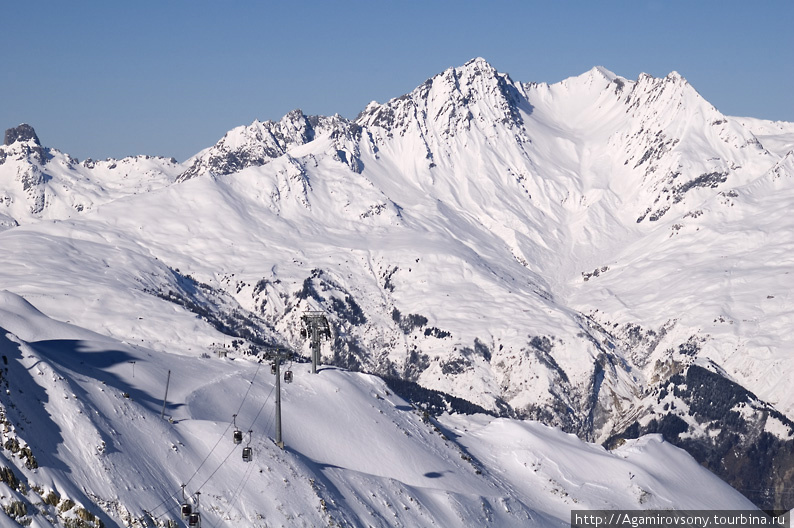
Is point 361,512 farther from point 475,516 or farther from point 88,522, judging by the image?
point 88,522

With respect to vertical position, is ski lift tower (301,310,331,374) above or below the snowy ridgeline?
above

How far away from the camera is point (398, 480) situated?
172 meters

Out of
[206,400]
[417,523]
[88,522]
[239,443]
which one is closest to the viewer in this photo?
[88,522]

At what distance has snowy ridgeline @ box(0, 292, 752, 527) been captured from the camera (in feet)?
388

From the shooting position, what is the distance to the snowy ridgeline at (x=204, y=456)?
388ft

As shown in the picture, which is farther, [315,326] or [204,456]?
[315,326]

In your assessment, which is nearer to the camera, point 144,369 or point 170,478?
point 170,478

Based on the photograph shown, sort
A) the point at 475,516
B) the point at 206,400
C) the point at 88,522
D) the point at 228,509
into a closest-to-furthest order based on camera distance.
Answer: the point at 88,522 < the point at 228,509 < the point at 475,516 < the point at 206,400

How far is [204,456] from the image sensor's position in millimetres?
144500

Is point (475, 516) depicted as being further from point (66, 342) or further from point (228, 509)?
point (66, 342)

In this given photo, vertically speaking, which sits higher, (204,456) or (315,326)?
(315,326)

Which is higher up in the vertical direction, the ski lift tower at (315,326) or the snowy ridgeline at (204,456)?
the ski lift tower at (315,326)

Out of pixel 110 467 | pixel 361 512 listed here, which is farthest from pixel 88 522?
pixel 361 512

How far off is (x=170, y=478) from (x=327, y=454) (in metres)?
47.1
